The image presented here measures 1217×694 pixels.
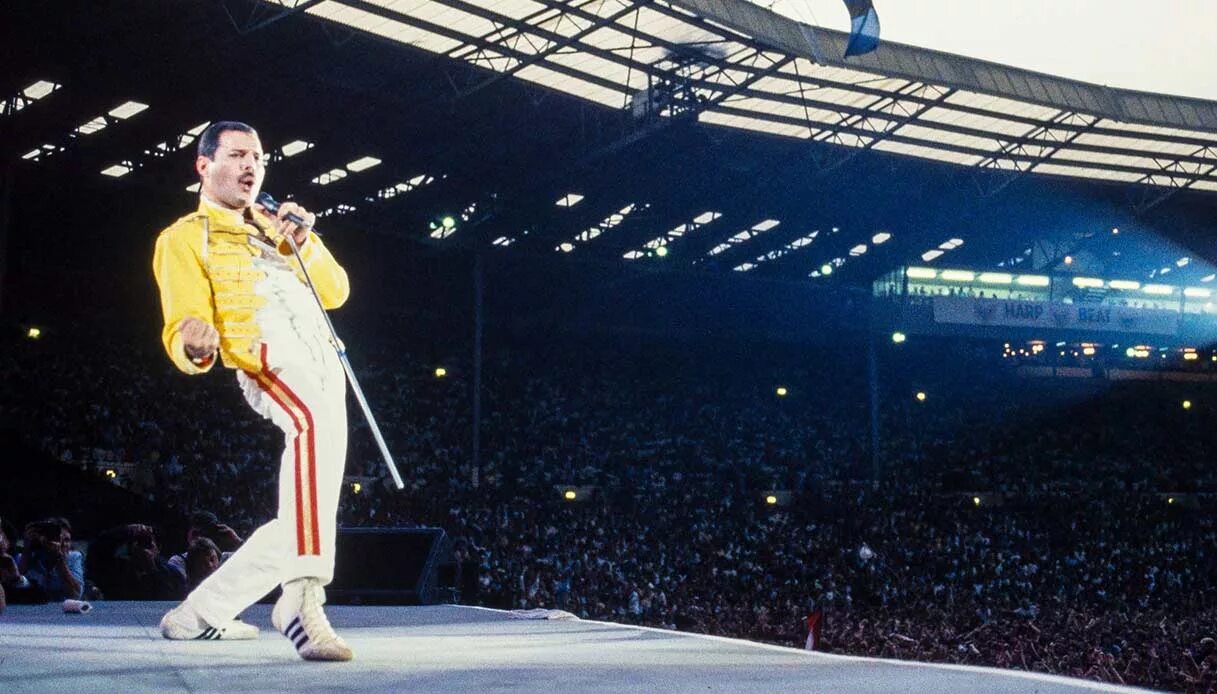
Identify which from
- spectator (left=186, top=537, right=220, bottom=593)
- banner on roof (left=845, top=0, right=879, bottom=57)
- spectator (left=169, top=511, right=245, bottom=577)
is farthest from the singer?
banner on roof (left=845, top=0, right=879, bottom=57)

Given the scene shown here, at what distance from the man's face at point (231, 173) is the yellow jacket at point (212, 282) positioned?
56mm

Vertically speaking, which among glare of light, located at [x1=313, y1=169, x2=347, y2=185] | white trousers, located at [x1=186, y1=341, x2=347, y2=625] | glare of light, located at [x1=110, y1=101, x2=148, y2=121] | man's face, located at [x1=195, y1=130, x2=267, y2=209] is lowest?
white trousers, located at [x1=186, y1=341, x2=347, y2=625]

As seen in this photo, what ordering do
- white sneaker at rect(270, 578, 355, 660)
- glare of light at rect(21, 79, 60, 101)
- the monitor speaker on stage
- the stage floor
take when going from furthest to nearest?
glare of light at rect(21, 79, 60, 101), the monitor speaker on stage, white sneaker at rect(270, 578, 355, 660), the stage floor

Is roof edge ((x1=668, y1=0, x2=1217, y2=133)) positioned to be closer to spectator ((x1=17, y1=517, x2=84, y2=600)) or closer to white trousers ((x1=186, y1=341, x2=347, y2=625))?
spectator ((x1=17, y1=517, x2=84, y2=600))

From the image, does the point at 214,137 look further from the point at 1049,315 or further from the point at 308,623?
the point at 1049,315

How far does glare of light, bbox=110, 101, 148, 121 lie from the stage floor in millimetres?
18058

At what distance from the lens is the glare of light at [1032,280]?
3897cm

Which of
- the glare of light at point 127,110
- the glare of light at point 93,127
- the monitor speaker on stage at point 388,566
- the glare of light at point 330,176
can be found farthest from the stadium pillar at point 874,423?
the monitor speaker on stage at point 388,566

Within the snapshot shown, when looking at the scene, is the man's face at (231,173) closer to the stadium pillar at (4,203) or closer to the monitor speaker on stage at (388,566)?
the monitor speaker on stage at (388,566)

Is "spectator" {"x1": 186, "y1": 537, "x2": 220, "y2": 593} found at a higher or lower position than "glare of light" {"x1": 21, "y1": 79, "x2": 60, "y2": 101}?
lower

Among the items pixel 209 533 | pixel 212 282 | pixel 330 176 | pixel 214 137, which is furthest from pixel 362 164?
pixel 212 282

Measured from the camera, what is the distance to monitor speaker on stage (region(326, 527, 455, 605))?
334 inches

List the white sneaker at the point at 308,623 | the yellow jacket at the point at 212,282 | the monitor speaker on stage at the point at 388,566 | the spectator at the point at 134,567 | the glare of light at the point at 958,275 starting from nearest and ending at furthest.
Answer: the white sneaker at the point at 308,623 < the yellow jacket at the point at 212,282 < the spectator at the point at 134,567 < the monitor speaker on stage at the point at 388,566 < the glare of light at the point at 958,275

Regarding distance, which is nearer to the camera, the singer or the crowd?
the singer
